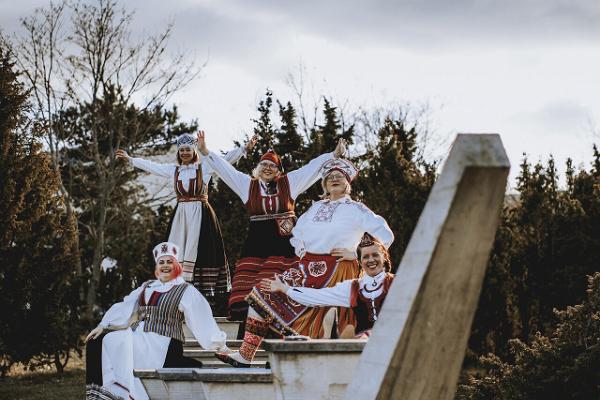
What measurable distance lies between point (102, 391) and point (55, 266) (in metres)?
7.28

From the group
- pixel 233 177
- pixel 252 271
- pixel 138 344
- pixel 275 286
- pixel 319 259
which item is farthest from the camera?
pixel 233 177

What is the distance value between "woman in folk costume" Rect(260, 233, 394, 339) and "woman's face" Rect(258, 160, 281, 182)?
257cm

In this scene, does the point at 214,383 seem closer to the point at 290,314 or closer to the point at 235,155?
the point at 290,314

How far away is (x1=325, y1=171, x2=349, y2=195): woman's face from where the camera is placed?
6496 millimetres

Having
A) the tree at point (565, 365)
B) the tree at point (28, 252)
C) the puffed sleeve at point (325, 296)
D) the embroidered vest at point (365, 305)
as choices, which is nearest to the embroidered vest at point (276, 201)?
the tree at point (565, 365)

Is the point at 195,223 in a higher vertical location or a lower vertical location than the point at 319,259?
higher

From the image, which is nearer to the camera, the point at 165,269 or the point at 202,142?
the point at 165,269

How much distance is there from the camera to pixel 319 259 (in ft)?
A: 20.6

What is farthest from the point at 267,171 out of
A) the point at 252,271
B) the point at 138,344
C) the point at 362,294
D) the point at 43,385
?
the point at 43,385

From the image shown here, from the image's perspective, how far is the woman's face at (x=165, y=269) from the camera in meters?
6.88

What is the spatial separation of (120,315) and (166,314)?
38cm

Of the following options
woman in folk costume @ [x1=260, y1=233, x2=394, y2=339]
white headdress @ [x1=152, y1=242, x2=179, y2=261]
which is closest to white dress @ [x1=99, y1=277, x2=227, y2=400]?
white headdress @ [x1=152, y1=242, x2=179, y2=261]

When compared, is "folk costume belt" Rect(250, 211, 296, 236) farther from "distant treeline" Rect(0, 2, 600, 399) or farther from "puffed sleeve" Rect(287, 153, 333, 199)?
"distant treeline" Rect(0, 2, 600, 399)

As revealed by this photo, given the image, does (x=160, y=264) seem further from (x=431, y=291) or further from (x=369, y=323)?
(x=431, y=291)
